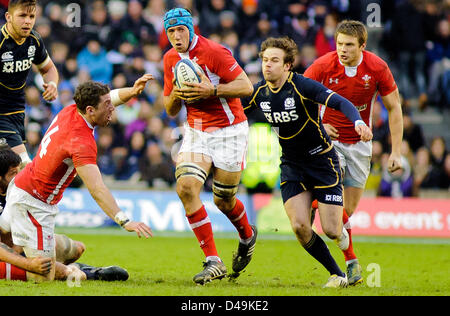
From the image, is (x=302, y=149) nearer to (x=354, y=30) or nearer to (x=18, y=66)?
(x=354, y=30)

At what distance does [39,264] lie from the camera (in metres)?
7.55

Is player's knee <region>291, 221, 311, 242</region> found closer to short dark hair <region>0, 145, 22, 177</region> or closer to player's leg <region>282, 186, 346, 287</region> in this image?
player's leg <region>282, 186, 346, 287</region>

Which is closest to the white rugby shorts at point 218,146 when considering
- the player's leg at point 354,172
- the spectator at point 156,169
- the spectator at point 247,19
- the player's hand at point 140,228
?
the player's leg at point 354,172

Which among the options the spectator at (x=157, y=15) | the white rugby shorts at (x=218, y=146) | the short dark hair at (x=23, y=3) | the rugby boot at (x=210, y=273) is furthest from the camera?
the spectator at (x=157, y=15)

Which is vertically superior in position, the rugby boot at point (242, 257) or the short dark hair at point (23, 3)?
the short dark hair at point (23, 3)

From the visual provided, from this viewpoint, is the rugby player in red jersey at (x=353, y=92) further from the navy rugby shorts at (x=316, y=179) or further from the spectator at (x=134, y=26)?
the spectator at (x=134, y=26)

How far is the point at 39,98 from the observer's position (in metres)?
17.2

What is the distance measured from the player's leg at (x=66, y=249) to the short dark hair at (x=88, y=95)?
170 cm

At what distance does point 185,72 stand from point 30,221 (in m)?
2.22

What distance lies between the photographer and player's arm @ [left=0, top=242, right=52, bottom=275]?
24.8 feet

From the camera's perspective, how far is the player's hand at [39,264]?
297 inches

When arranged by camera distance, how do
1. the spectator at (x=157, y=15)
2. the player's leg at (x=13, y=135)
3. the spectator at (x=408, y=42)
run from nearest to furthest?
1. the player's leg at (x=13, y=135)
2. the spectator at (x=408, y=42)
3. the spectator at (x=157, y=15)
